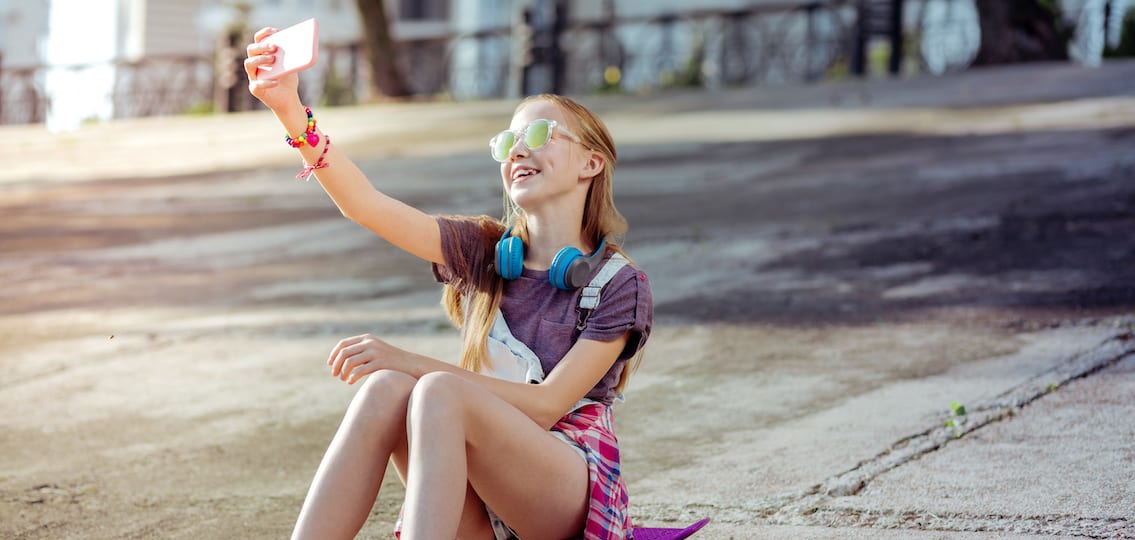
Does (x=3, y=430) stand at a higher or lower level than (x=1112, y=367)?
lower

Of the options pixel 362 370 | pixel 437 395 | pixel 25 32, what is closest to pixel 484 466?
pixel 437 395

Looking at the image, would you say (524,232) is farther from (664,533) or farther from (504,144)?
(664,533)

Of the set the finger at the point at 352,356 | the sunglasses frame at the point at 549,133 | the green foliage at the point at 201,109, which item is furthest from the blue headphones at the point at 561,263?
the green foliage at the point at 201,109

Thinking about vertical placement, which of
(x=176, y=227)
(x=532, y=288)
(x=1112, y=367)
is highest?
(x=532, y=288)

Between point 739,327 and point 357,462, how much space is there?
352 centimetres

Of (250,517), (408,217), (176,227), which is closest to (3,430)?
(250,517)

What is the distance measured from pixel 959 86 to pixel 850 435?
10.7 metres

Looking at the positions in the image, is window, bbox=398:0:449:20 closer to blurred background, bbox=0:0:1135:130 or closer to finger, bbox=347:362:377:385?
blurred background, bbox=0:0:1135:130

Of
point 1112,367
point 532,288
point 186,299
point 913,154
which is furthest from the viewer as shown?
point 913,154

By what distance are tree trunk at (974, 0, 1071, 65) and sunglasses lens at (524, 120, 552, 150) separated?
1438 centimetres

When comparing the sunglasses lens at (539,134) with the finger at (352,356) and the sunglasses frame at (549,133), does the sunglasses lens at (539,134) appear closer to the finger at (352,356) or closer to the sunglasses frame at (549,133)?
the sunglasses frame at (549,133)

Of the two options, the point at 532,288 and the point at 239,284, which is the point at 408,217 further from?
the point at 239,284

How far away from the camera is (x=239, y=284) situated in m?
8.22

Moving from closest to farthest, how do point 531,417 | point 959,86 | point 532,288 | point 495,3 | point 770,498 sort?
point 531,417 → point 532,288 → point 770,498 → point 959,86 → point 495,3
